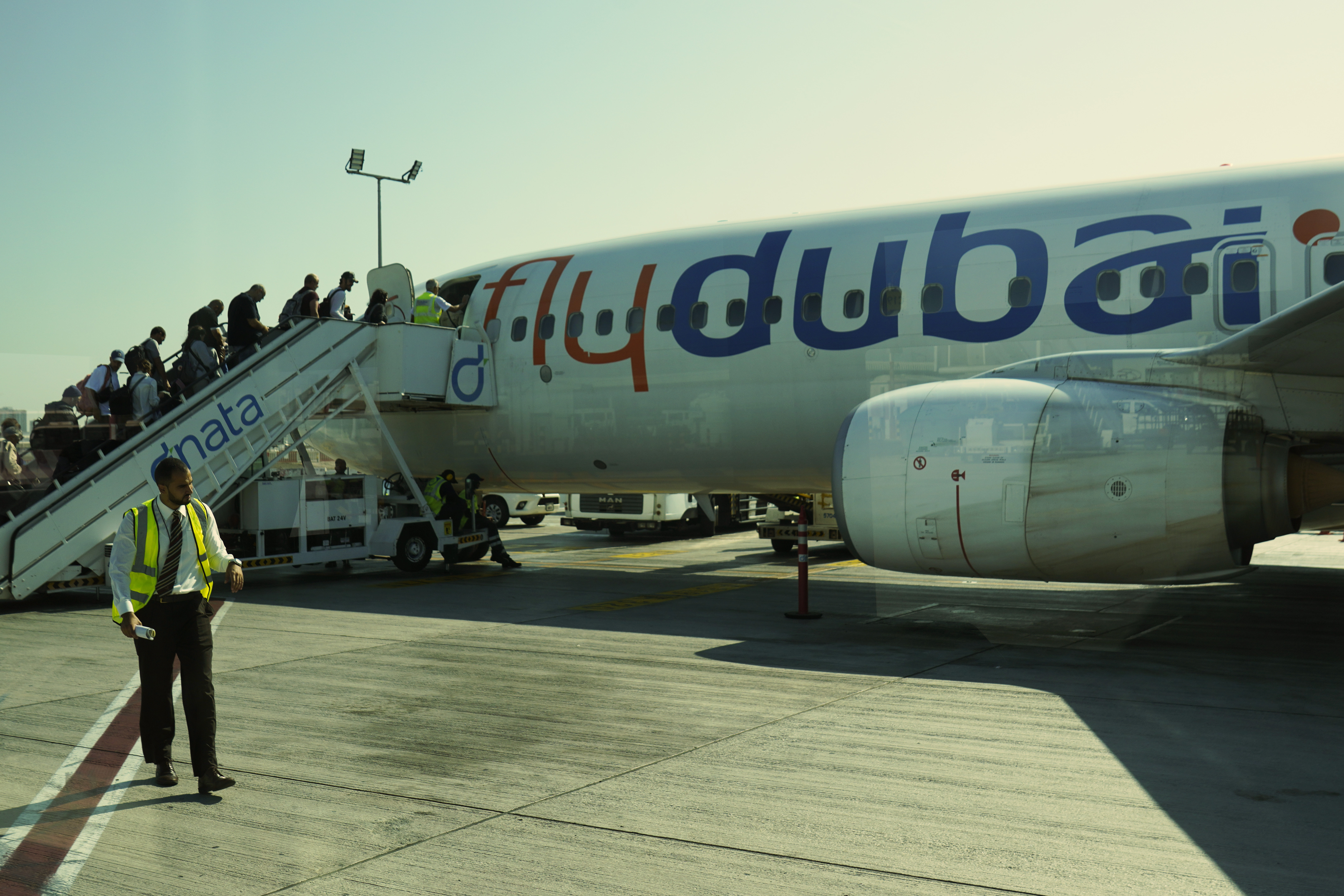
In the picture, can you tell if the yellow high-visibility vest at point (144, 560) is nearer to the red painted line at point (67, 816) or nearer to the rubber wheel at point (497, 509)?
the red painted line at point (67, 816)

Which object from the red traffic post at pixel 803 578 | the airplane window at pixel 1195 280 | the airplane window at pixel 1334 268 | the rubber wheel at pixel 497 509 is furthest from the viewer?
the rubber wheel at pixel 497 509

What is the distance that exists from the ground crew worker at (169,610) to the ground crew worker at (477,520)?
37.1ft

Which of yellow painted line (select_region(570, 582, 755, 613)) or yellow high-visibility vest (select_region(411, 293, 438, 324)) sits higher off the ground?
yellow high-visibility vest (select_region(411, 293, 438, 324))

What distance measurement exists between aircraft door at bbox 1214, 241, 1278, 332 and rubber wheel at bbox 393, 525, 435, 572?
12.6 m

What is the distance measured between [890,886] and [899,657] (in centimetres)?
549

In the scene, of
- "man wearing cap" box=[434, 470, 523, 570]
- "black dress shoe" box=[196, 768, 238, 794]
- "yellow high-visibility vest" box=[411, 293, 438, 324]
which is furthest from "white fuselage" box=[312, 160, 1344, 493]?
"black dress shoe" box=[196, 768, 238, 794]

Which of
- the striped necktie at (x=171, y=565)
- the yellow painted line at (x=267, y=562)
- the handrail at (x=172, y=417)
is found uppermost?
the handrail at (x=172, y=417)

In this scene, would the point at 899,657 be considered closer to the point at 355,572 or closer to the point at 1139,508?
the point at 1139,508

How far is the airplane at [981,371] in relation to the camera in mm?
10000

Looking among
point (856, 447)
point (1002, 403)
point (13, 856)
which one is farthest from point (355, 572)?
point (13, 856)

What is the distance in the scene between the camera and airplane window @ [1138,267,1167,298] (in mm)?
11703

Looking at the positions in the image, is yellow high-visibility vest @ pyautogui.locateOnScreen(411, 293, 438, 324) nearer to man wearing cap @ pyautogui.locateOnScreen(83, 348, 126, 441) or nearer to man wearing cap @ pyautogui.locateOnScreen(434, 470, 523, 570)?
man wearing cap @ pyautogui.locateOnScreen(434, 470, 523, 570)

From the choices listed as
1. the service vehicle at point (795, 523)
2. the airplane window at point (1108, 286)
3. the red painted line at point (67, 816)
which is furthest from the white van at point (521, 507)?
the red painted line at point (67, 816)

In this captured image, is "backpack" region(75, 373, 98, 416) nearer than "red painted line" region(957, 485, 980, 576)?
No
